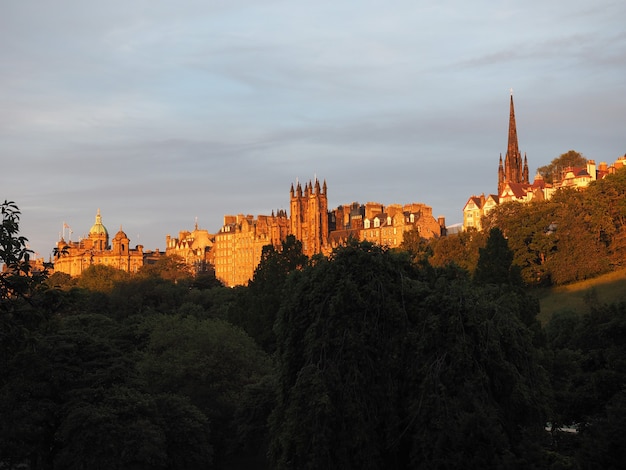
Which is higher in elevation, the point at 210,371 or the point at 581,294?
the point at 581,294

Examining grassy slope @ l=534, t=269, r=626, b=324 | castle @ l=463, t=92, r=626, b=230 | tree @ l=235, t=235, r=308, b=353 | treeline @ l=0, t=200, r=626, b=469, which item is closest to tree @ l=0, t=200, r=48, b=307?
treeline @ l=0, t=200, r=626, b=469

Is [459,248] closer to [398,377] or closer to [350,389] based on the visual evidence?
[398,377]

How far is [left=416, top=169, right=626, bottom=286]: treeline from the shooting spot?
9475cm

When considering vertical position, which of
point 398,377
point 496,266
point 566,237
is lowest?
point 398,377

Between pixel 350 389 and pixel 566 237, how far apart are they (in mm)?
68064

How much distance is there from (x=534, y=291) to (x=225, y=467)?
51.3 m

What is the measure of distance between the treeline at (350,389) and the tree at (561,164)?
120 m

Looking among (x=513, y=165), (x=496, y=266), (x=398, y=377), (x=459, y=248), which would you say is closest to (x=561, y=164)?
(x=513, y=165)

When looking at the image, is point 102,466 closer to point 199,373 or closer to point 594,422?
point 199,373

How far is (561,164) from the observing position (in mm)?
176125

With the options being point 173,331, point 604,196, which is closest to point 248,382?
point 173,331

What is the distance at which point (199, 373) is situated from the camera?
181 ft

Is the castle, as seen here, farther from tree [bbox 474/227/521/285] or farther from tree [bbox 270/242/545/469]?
tree [bbox 270/242/545/469]

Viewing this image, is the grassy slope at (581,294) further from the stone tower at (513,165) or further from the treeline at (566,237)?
the stone tower at (513,165)
